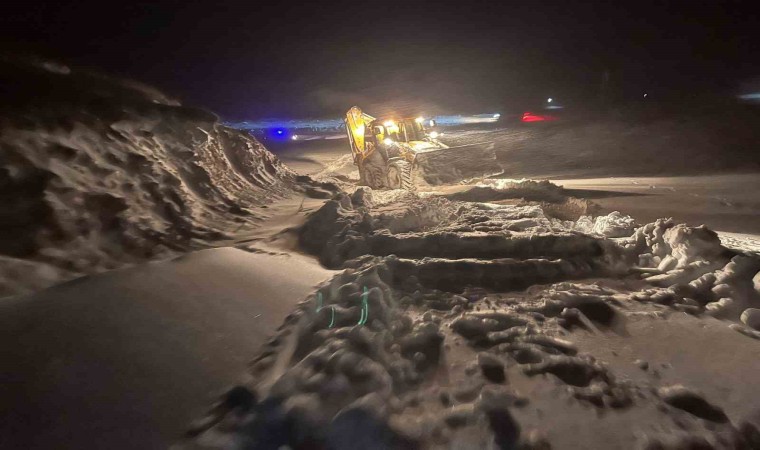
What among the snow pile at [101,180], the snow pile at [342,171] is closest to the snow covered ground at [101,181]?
the snow pile at [101,180]

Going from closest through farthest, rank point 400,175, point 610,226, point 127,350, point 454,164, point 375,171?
point 127,350, point 610,226, point 400,175, point 375,171, point 454,164

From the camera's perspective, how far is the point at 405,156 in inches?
461

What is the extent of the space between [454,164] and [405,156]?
7.66 feet

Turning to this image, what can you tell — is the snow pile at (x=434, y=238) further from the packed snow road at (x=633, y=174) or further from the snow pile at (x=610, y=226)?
the packed snow road at (x=633, y=174)

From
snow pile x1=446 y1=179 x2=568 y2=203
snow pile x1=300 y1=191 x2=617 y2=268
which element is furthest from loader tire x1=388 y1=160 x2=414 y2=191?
snow pile x1=300 y1=191 x2=617 y2=268

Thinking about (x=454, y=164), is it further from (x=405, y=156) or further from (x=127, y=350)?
(x=127, y=350)

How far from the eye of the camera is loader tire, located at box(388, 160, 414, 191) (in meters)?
10.5

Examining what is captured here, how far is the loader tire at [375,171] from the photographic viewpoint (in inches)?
435

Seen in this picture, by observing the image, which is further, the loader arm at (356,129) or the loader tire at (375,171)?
the loader arm at (356,129)

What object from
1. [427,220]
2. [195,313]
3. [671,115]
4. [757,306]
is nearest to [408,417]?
[195,313]

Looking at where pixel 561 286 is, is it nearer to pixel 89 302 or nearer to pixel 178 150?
pixel 89 302

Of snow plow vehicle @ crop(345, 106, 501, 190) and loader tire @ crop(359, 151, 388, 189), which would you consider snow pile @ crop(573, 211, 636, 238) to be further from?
loader tire @ crop(359, 151, 388, 189)

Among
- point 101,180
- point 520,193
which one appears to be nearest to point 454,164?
point 520,193

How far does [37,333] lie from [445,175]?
11625mm
